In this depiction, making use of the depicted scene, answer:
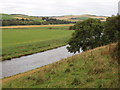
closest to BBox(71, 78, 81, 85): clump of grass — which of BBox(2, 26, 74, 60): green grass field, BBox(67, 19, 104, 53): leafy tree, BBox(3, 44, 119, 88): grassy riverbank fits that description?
BBox(3, 44, 119, 88): grassy riverbank

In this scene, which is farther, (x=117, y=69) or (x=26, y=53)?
(x=26, y=53)

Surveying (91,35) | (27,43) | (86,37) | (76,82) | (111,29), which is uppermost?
(111,29)

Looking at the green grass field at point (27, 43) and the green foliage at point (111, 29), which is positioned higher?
the green foliage at point (111, 29)

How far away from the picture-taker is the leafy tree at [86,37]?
37719 mm

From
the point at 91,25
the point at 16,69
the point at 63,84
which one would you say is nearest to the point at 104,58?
the point at 63,84

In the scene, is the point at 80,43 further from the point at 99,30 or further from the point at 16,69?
the point at 16,69

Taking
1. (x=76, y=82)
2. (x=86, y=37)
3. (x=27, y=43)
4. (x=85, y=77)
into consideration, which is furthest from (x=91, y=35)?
(x=27, y=43)

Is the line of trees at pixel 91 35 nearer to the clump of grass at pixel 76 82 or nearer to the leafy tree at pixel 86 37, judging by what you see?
the leafy tree at pixel 86 37

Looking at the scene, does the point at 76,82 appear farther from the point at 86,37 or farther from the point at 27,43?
the point at 27,43

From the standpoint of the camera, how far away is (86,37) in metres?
37.9

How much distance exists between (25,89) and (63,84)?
7.21 feet

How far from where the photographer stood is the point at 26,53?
48.7m

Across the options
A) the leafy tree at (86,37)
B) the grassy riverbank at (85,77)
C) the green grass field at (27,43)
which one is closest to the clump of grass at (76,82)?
the grassy riverbank at (85,77)

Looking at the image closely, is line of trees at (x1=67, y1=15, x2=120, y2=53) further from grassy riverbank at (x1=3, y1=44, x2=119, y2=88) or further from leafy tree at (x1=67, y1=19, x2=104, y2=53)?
grassy riverbank at (x1=3, y1=44, x2=119, y2=88)
